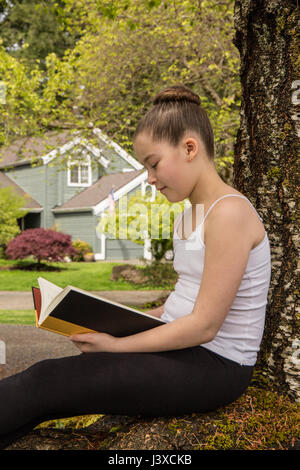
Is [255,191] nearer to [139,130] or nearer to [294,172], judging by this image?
[294,172]

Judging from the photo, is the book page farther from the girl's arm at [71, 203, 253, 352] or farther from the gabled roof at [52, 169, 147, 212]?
the gabled roof at [52, 169, 147, 212]

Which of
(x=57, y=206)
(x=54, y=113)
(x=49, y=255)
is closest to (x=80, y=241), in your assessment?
(x=57, y=206)

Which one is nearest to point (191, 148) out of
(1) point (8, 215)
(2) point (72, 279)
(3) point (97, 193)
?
(2) point (72, 279)

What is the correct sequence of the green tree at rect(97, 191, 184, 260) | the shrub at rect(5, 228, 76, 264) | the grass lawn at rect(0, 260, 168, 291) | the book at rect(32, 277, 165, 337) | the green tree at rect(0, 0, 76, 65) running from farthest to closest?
the green tree at rect(0, 0, 76, 65) < the shrub at rect(5, 228, 76, 264) < the grass lawn at rect(0, 260, 168, 291) < the green tree at rect(97, 191, 184, 260) < the book at rect(32, 277, 165, 337)

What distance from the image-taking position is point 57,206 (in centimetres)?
2614

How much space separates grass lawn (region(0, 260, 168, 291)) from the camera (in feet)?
45.6

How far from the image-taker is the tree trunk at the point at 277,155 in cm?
236

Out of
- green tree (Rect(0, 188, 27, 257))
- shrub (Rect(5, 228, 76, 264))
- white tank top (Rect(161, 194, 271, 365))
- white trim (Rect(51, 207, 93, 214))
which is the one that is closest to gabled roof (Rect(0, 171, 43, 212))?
white trim (Rect(51, 207, 93, 214))

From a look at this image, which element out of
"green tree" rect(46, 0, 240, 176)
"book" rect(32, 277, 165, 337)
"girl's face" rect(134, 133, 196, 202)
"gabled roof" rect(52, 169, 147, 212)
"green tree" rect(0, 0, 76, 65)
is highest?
"green tree" rect(0, 0, 76, 65)

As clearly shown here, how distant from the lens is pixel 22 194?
26109 mm

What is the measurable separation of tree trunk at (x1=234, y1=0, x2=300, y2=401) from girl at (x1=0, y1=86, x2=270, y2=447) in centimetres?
44

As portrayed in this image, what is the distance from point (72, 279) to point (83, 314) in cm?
1380

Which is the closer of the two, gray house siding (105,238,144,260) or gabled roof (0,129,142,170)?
gabled roof (0,129,142,170)
